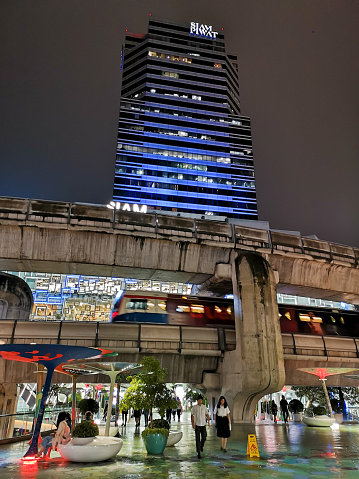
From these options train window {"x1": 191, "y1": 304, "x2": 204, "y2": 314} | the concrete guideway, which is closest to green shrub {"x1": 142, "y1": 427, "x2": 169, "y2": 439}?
the concrete guideway

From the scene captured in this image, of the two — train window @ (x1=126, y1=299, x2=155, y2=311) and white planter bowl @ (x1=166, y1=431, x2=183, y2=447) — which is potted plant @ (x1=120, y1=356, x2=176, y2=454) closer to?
white planter bowl @ (x1=166, y1=431, x2=183, y2=447)

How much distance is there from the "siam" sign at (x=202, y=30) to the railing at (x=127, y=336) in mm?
150891

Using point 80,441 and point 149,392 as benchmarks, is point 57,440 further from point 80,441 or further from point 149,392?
point 149,392

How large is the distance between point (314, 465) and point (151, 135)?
385 feet

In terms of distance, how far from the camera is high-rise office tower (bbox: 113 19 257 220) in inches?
4491

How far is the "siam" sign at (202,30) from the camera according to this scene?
14350cm

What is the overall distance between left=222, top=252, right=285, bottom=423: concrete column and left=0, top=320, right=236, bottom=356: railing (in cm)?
135

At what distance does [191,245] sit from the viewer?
68.4 feet

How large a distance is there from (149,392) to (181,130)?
118848 millimetres

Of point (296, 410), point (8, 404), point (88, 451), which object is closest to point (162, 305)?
point (8, 404)

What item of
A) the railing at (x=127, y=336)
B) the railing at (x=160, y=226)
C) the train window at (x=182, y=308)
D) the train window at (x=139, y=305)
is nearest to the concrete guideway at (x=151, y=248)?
the railing at (x=160, y=226)

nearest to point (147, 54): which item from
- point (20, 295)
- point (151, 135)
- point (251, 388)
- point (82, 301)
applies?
point (151, 135)

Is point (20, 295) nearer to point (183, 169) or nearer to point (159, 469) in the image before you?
point (159, 469)

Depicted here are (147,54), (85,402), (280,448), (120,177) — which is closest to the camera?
(280,448)
